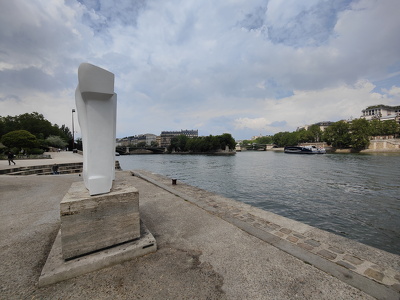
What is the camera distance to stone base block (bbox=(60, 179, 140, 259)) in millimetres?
2680

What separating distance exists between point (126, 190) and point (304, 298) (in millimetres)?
2828

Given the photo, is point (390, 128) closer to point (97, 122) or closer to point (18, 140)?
point (97, 122)

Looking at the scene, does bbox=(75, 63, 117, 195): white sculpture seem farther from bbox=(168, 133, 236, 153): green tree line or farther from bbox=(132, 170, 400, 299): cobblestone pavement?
bbox=(168, 133, 236, 153): green tree line

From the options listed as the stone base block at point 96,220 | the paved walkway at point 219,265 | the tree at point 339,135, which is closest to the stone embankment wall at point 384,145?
the tree at point 339,135

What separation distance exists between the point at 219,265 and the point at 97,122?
115 inches

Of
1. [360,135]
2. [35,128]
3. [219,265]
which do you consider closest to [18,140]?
[219,265]

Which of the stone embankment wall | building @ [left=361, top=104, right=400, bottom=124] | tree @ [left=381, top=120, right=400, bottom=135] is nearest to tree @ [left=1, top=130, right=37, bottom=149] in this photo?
the stone embankment wall

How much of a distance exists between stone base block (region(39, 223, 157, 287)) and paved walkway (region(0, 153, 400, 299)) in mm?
100

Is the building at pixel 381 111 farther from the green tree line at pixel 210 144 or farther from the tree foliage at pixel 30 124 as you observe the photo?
the tree foliage at pixel 30 124

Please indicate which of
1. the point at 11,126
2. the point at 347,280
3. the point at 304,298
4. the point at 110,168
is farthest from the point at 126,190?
the point at 11,126

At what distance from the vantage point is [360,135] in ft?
198

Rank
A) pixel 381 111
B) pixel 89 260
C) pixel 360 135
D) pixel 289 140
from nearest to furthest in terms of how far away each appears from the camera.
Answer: pixel 89 260
pixel 360 135
pixel 381 111
pixel 289 140

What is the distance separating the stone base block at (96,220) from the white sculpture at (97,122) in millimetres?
207

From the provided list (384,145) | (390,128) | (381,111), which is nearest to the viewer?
(384,145)
